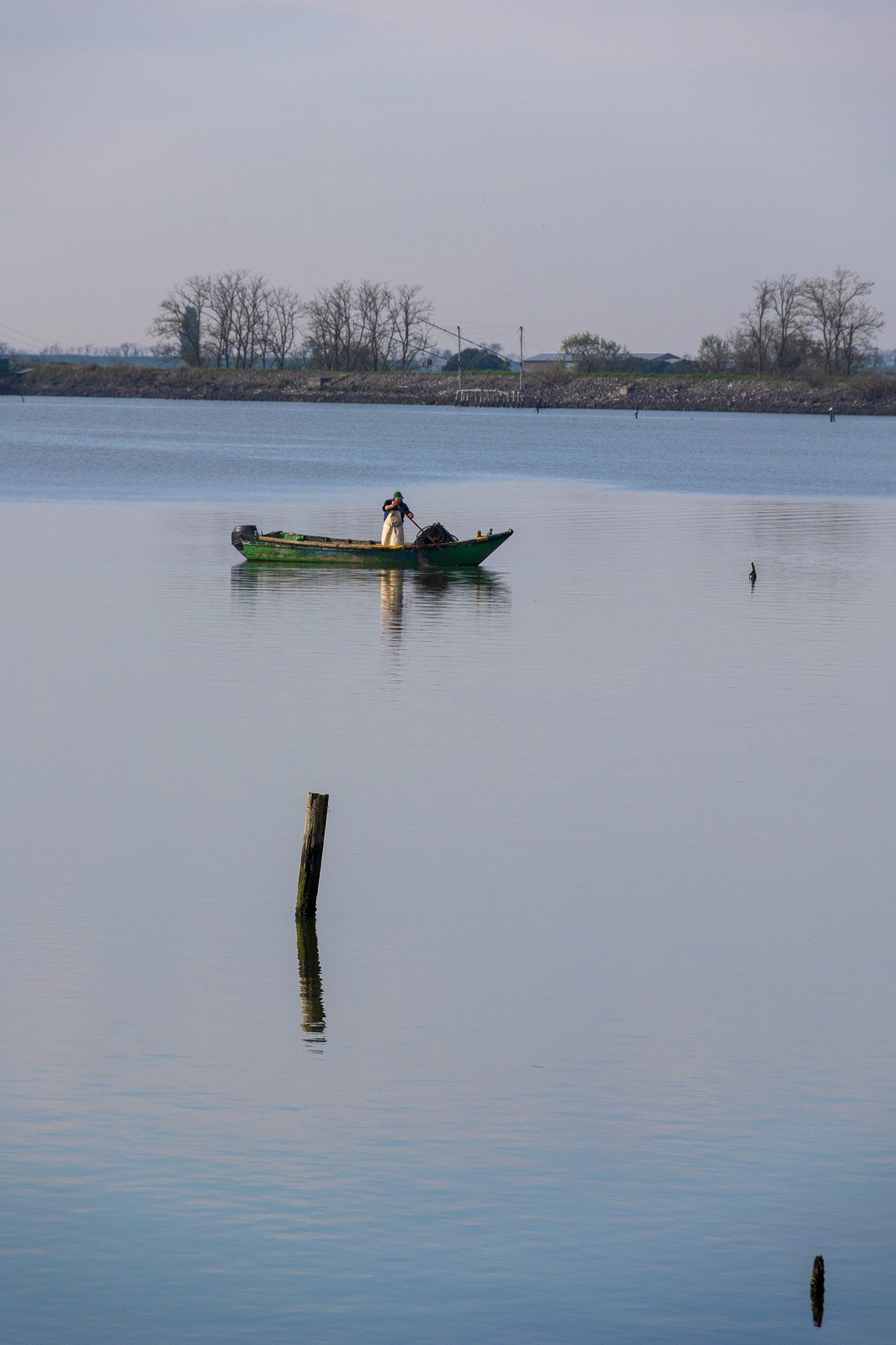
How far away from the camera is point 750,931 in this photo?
17.3 metres

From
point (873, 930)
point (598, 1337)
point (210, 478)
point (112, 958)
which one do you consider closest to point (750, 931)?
point (873, 930)

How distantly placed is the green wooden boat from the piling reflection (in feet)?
92.7

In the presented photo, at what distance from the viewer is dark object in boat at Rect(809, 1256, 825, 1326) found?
10.6 metres

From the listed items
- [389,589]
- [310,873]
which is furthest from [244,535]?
[310,873]

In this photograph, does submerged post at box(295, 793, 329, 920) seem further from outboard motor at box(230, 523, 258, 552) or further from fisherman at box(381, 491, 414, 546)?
outboard motor at box(230, 523, 258, 552)

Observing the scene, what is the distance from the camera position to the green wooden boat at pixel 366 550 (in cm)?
4494

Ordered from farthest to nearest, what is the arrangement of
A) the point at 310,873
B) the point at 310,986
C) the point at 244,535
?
the point at 244,535, the point at 310,873, the point at 310,986

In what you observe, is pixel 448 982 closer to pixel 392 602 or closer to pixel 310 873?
pixel 310 873

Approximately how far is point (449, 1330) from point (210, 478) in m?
77.5

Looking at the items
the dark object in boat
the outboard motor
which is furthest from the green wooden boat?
the dark object in boat

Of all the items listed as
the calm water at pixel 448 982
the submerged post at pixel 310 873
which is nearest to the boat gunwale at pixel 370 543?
the calm water at pixel 448 982

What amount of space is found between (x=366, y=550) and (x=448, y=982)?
30.0 meters

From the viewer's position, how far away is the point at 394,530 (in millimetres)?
45000

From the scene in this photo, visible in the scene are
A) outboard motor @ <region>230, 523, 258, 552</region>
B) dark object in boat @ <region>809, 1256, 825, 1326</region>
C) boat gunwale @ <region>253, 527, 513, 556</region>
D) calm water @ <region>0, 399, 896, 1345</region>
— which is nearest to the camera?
dark object in boat @ <region>809, 1256, 825, 1326</region>
